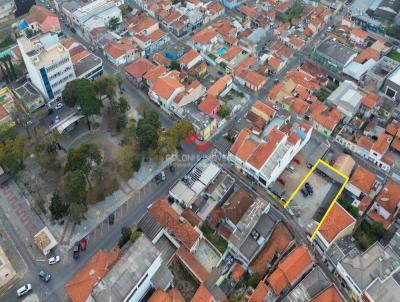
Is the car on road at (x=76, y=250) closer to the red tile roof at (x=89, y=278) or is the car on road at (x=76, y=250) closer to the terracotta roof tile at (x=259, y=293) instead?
the red tile roof at (x=89, y=278)

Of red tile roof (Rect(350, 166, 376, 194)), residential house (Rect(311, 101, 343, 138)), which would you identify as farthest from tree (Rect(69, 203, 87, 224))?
residential house (Rect(311, 101, 343, 138))

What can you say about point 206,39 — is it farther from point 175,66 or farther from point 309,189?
point 309,189

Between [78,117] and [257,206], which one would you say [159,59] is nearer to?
[78,117]

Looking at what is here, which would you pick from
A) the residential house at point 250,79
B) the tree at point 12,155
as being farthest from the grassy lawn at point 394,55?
the tree at point 12,155

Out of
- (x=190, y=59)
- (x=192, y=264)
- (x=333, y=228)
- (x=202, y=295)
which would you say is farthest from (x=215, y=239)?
(x=190, y=59)

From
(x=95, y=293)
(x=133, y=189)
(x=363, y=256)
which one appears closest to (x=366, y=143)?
(x=363, y=256)

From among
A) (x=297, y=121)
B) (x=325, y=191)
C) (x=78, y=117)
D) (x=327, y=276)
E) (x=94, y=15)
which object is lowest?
(x=327, y=276)
